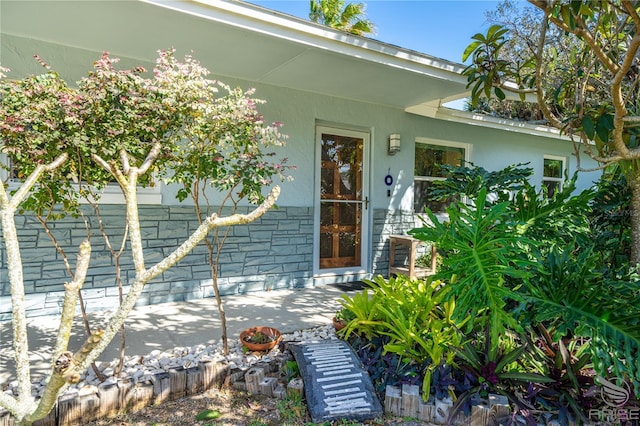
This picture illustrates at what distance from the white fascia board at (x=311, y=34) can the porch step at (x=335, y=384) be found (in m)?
2.69

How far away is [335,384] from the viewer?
2131 mm

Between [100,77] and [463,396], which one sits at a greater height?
[100,77]

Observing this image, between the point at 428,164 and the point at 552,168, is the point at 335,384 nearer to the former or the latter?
the point at 428,164

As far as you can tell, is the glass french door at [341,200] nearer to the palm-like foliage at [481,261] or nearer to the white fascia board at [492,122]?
the white fascia board at [492,122]

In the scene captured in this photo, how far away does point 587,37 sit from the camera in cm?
235

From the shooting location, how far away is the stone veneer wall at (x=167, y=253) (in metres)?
3.40

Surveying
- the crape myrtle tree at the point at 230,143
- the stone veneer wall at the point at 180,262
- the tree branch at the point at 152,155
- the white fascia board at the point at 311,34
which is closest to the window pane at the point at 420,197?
the stone veneer wall at the point at 180,262

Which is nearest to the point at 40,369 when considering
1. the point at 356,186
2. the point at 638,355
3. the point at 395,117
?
the point at 638,355

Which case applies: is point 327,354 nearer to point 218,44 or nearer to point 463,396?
point 463,396

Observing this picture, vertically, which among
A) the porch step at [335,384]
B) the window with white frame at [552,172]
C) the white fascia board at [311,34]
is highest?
the white fascia board at [311,34]

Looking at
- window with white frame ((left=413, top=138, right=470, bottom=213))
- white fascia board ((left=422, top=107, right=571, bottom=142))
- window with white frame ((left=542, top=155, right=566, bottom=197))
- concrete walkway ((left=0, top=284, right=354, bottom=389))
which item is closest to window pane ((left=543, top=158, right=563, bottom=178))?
window with white frame ((left=542, top=155, right=566, bottom=197))

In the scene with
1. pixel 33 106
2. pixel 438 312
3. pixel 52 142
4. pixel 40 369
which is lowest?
pixel 40 369

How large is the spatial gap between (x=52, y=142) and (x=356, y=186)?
390 cm

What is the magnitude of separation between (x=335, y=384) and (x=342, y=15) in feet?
32.2
